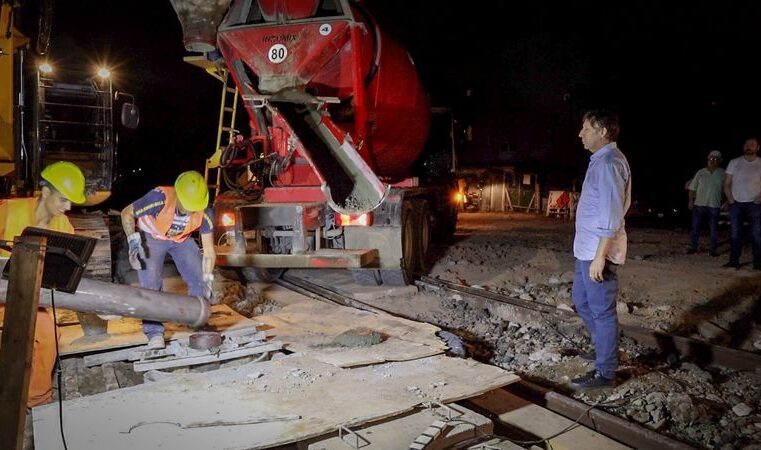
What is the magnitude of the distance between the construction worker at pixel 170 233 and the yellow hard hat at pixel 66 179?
0.64 meters

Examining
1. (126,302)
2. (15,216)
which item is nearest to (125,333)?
(126,302)

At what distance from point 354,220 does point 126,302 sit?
3475 mm

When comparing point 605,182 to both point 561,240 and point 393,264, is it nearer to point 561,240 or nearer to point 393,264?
point 393,264

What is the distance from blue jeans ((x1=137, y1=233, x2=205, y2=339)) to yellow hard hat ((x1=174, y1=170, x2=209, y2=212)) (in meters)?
0.51

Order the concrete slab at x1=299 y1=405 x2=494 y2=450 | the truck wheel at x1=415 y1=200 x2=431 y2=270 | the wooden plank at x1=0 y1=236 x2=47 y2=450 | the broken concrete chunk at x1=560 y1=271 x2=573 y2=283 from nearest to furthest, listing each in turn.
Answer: the wooden plank at x1=0 y1=236 x2=47 y2=450
the concrete slab at x1=299 y1=405 x2=494 y2=450
the broken concrete chunk at x1=560 y1=271 x2=573 y2=283
the truck wheel at x1=415 y1=200 x2=431 y2=270

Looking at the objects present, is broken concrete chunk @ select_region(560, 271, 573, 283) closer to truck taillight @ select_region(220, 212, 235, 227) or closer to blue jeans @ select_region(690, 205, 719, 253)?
blue jeans @ select_region(690, 205, 719, 253)

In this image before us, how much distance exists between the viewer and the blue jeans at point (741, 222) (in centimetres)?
781

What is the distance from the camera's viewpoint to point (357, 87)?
6531mm

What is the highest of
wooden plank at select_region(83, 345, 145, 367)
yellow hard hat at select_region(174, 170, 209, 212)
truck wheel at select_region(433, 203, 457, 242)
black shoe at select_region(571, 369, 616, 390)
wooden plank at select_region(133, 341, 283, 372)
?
yellow hard hat at select_region(174, 170, 209, 212)

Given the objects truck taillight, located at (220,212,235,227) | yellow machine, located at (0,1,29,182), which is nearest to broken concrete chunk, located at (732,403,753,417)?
truck taillight, located at (220,212,235,227)

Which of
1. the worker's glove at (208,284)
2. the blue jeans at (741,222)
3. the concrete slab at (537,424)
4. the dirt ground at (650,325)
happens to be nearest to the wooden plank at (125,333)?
the worker's glove at (208,284)

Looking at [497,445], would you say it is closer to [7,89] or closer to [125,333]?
[125,333]

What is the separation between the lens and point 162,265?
4973 mm

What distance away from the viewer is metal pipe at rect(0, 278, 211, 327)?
365 cm
